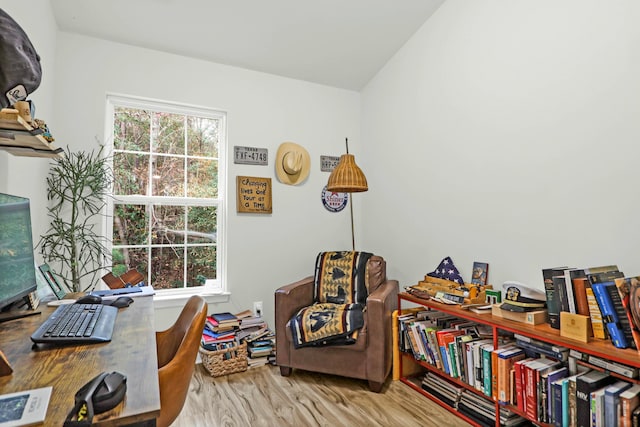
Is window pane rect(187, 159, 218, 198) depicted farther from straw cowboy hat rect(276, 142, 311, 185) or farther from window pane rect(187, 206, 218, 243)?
straw cowboy hat rect(276, 142, 311, 185)

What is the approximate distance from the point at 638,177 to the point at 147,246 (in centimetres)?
320

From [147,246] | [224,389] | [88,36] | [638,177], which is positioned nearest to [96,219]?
[147,246]

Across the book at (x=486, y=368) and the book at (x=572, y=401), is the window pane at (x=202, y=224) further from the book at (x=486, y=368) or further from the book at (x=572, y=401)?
the book at (x=572, y=401)

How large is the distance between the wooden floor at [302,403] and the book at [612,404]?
2.67 feet

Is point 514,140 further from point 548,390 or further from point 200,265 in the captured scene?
point 200,265

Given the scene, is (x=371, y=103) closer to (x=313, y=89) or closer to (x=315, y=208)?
(x=313, y=89)

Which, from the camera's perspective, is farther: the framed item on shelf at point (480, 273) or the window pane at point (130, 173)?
the window pane at point (130, 173)

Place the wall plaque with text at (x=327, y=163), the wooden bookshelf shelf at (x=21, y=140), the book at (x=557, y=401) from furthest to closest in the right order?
the wall plaque with text at (x=327, y=163)
the book at (x=557, y=401)
the wooden bookshelf shelf at (x=21, y=140)

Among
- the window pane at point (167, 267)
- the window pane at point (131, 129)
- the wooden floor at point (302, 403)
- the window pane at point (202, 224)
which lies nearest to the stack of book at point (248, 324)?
the wooden floor at point (302, 403)

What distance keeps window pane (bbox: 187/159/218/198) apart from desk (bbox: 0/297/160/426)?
1.94 m

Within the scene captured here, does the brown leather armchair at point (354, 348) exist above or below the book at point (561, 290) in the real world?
below

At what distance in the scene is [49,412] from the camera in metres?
0.69

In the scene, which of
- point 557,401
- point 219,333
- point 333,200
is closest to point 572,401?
point 557,401

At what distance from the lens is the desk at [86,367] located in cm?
70
